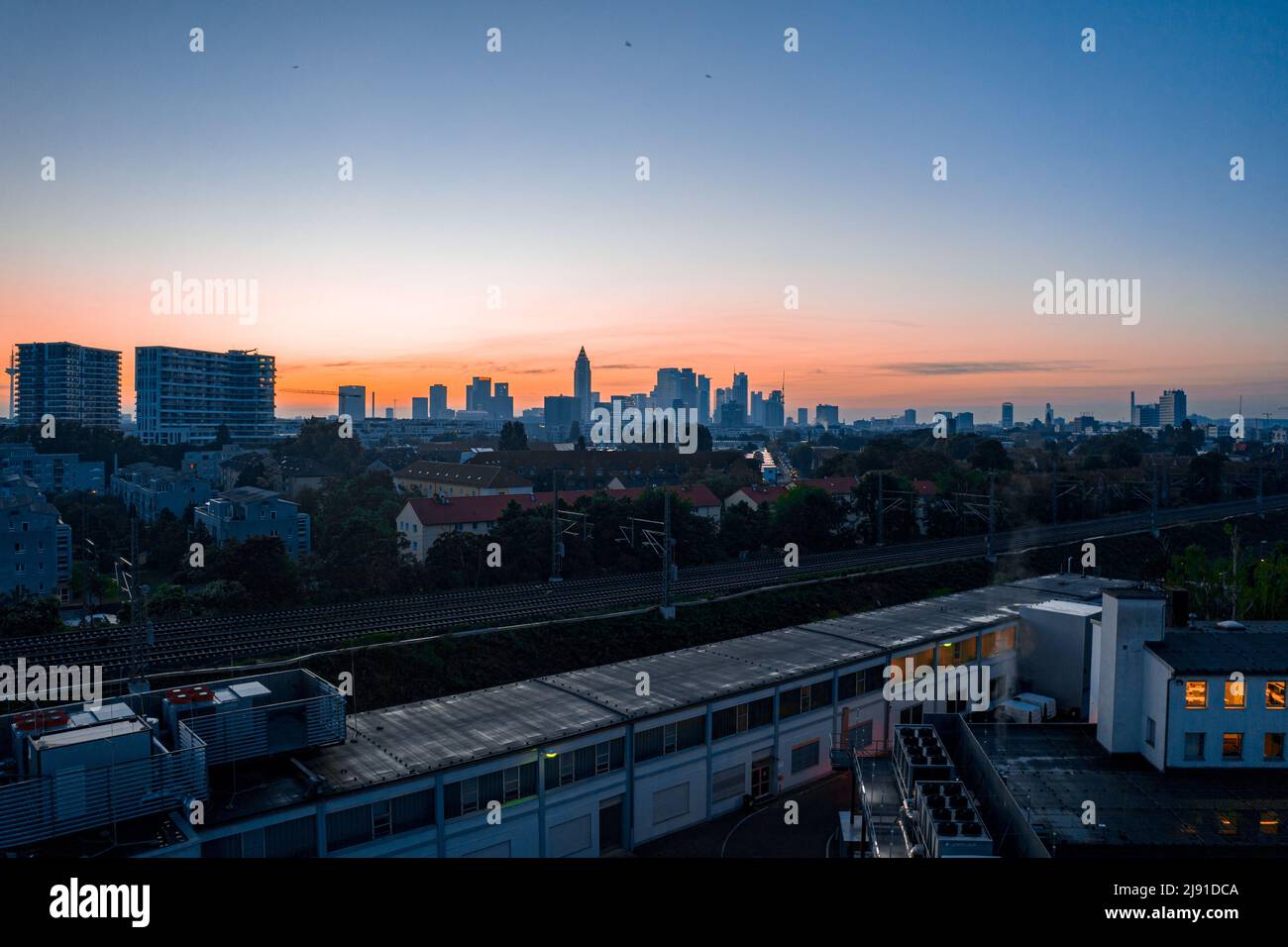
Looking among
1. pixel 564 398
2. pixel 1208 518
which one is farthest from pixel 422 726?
pixel 564 398

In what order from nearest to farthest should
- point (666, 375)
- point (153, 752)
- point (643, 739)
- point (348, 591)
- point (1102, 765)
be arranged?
point (153, 752) → point (1102, 765) → point (643, 739) → point (348, 591) → point (666, 375)

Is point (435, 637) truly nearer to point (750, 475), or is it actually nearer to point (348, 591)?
point (348, 591)

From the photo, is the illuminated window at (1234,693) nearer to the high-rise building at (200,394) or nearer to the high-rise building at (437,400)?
the high-rise building at (200,394)

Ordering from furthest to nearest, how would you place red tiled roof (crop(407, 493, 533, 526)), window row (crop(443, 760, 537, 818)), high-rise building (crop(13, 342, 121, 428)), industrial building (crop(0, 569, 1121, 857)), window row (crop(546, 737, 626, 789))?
1. high-rise building (crop(13, 342, 121, 428))
2. red tiled roof (crop(407, 493, 533, 526))
3. window row (crop(546, 737, 626, 789))
4. window row (crop(443, 760, 537, 818))
5. industrial building (crop(0, 569, 1121, 857))

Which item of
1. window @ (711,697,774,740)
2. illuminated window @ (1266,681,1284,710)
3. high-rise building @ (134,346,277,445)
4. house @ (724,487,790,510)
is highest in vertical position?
high-rise building @ (134,346,277,445)

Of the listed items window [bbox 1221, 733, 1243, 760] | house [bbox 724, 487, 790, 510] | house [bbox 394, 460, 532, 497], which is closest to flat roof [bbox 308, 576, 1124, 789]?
window [bbox 1221, 733, 1243, 760]

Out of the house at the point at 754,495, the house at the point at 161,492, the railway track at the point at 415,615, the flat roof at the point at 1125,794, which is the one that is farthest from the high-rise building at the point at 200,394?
the flat roof at the point at 1125,794

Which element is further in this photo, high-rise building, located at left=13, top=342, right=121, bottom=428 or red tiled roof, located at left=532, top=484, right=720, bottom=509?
high-rise building, located at left=13, top=342, right=121, bottom=428

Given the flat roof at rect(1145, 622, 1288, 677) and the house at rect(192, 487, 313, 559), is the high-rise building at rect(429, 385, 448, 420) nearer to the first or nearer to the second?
the house at rect(192, 487, 313, 559)
